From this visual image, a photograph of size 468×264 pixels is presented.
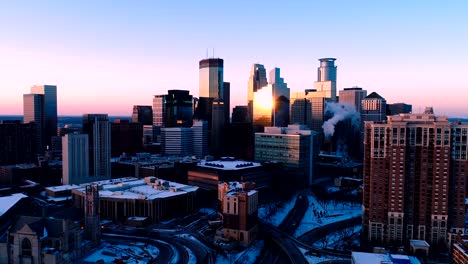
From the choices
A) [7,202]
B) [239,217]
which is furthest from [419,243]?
[7,202]

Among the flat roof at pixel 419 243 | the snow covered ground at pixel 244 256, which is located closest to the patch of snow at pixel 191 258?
the snow covered ground at pixel 244 256

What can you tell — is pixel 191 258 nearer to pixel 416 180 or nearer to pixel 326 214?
pixel 416 180

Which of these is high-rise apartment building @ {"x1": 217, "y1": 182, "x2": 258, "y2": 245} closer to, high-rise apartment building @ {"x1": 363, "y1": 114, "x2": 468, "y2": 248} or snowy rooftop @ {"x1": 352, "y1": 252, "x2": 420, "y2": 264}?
snowy rooftop @ {"x1": 352, "y1": 252, "x2": 420, "y2": 264}

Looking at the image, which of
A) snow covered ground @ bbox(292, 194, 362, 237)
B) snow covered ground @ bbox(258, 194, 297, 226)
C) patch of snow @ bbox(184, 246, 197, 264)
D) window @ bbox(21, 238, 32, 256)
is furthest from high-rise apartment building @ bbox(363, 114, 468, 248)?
window @ bbox(21, 238, 32, 256)

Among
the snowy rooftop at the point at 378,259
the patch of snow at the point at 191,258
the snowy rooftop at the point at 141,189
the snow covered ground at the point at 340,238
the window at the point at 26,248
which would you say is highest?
the snowy rooftop at the point at 141,189

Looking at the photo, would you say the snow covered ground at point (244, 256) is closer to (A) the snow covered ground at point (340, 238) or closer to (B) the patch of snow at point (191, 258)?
(B) the patch of snow at point (191, 258)

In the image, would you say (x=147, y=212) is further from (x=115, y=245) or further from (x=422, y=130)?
(x=422, y=130)

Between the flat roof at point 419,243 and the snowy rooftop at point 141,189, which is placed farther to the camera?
the snowy rooftop at point 141,189
